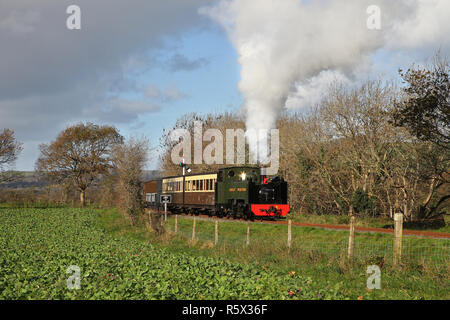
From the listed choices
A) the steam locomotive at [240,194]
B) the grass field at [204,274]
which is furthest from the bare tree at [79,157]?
the grass field at [204,274]

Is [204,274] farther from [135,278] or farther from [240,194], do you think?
[240,194]

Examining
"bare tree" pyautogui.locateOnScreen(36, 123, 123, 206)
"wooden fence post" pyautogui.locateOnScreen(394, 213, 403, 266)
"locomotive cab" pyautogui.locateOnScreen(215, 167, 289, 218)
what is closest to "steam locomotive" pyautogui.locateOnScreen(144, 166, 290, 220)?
"locomotive cab" pyautogui.locateOnScreen(215, 167, 289, 218)

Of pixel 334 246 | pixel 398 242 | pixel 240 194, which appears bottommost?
pixel 334 246

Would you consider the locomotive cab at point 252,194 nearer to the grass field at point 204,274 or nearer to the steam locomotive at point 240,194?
the steam locomotive at point 240,194

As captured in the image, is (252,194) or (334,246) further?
A: (252,194)

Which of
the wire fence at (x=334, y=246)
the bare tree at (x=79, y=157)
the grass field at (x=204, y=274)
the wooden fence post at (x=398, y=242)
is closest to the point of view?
the grass field at (x=204, y=274)

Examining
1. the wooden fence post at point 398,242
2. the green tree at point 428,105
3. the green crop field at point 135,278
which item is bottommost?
the green crop field at point 135,278

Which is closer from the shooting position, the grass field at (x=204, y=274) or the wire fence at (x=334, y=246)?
the grass field at (x=204, y=274)

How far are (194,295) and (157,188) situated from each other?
3612cm

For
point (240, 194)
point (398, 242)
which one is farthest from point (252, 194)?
point (398, 242)

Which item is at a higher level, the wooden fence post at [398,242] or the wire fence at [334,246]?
the wooden fence post at [398,242]
